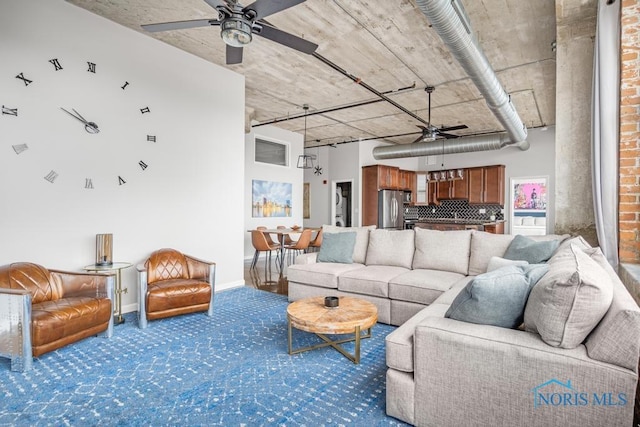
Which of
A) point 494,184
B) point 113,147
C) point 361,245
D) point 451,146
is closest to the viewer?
point 113,147

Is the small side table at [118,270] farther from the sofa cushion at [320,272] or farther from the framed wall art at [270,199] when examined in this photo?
the framed wall art at [270,199]

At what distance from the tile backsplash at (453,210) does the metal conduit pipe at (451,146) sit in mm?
2217

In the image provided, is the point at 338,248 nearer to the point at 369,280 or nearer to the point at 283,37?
the point at 369,280

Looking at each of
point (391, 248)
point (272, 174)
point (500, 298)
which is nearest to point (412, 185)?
point (272, 174)

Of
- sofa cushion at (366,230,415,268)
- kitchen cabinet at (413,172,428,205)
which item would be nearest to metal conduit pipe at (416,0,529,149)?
sofa cushion at (366,230,415,268)

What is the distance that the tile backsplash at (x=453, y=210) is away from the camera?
9055 mm

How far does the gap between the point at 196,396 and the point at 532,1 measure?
4.32m

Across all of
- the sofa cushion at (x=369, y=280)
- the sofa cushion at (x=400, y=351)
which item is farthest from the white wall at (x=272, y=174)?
the sofa cushion at (x=400, y=351)

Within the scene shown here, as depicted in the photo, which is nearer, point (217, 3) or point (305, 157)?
point (217, 3)

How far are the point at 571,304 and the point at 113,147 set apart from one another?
4208 millimetres

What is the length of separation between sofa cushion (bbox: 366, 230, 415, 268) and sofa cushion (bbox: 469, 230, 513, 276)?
68 cm

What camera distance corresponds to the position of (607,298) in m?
1.47

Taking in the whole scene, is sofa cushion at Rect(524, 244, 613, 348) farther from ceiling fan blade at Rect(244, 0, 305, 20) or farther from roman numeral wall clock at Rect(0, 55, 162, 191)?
roman numeral wall clock at Rect(0, 55, 162, 191)

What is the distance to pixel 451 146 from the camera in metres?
7.66
